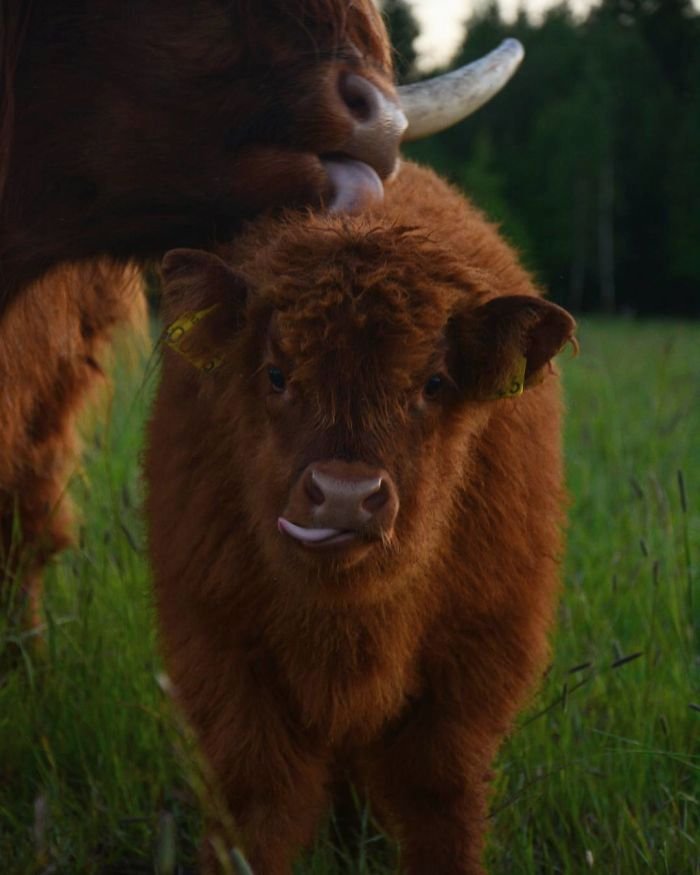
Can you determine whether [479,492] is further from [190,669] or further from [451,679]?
[190,669]

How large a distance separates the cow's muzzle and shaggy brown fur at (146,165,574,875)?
0.33 feet

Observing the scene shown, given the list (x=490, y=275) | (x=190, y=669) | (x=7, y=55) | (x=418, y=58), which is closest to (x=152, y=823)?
(x=190, y=669)

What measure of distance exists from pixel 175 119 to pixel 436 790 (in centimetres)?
142

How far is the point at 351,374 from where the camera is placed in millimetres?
2055

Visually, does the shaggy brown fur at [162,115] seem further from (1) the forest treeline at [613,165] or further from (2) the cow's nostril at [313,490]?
(1) the forest treeline at [613,165]

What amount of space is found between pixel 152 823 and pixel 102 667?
1.78 ft

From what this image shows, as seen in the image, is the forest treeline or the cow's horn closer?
the cow's horn

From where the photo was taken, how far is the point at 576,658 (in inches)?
124

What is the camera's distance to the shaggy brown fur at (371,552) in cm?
211

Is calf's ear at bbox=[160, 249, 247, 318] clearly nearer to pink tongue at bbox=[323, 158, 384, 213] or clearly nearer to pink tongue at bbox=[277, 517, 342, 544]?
pink tongue at bbox=[323, 158, 384, 213]

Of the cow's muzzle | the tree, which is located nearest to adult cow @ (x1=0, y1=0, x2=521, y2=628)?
the tree

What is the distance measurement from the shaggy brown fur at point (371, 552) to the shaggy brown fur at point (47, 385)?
2.28 feet

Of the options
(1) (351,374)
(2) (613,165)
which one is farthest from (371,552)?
(2) (613,165)

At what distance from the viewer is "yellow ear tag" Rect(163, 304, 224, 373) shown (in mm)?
2264
